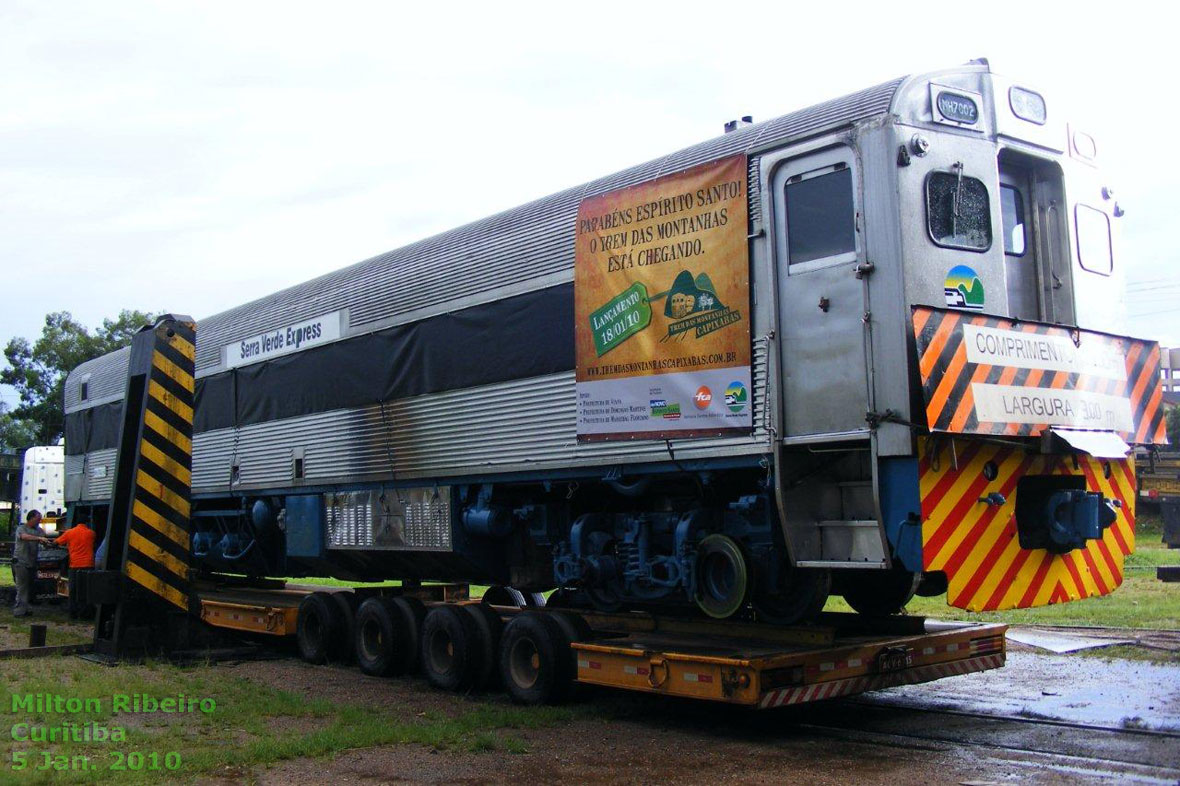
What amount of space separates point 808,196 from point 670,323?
144 centimetres

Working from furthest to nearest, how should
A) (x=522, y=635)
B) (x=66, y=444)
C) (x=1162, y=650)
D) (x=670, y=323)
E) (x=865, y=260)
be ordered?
(x=66, y=444) → (x=1162, y=650) → (x=522, y=635) → (x=670, y=323) → (x=865, y=260)

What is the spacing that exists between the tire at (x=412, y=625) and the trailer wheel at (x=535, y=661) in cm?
154

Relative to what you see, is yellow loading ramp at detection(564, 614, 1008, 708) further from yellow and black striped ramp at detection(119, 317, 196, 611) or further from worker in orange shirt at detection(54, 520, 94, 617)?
worker in orange shirt at detection(54, 520, 94, 617)

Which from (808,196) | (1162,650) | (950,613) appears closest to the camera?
(808,196)

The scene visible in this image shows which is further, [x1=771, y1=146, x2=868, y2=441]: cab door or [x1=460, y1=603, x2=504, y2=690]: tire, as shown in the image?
[x1=460, y1=603, x2=504, y2=690]: tire

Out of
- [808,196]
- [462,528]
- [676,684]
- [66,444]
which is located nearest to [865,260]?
[808,196]

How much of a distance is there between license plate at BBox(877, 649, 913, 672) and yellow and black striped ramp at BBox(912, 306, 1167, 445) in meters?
1.75

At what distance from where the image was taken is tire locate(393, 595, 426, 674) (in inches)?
441

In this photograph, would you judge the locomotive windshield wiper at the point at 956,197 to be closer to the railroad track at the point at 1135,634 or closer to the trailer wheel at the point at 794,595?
the trailer wheel at the point at 794,595

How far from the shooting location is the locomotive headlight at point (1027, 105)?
833cm

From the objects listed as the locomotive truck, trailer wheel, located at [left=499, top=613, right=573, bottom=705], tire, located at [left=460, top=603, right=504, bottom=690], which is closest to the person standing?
the locomotive truck

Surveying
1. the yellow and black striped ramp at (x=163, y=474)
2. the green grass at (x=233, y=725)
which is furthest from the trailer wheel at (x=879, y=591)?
the yellow and black striped ramp at (x=163, y=474)

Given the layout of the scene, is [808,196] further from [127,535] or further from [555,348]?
[127,535]

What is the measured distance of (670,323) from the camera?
8.85 meters
